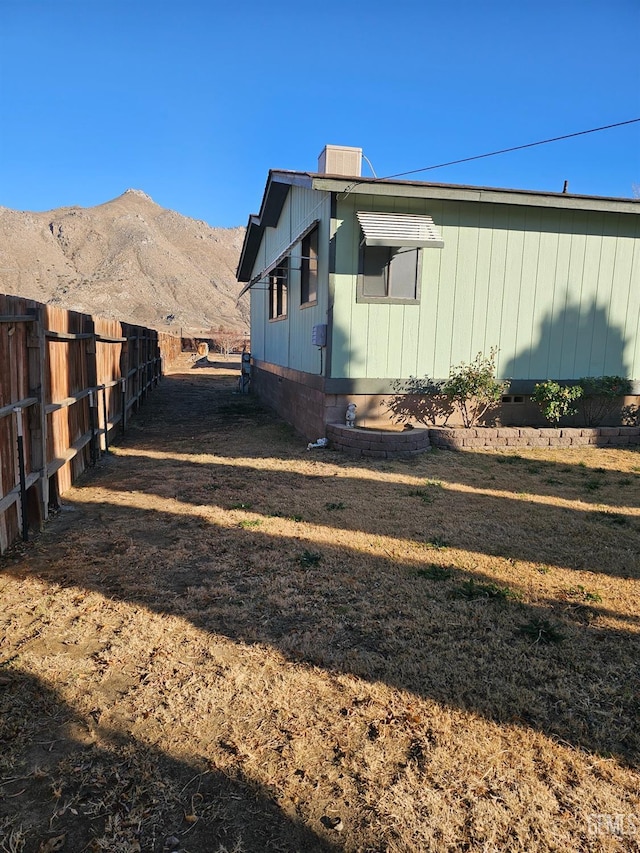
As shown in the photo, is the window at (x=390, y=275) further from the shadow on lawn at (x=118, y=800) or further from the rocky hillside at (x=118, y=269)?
the rocky hillside at (x=118, y=269)

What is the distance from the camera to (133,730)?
2.23 m

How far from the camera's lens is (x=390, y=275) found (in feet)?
26.5

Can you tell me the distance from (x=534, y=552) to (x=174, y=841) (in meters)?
3.26

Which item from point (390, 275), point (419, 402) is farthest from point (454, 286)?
point (419, 402)

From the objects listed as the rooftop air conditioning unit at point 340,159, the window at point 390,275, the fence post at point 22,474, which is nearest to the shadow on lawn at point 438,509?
the fence post at point 22,474

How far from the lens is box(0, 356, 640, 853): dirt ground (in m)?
1.84

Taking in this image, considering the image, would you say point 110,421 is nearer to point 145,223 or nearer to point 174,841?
point 174,841

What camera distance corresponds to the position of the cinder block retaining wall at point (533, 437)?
315 inches

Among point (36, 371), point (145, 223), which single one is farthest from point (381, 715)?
point (145, 223)

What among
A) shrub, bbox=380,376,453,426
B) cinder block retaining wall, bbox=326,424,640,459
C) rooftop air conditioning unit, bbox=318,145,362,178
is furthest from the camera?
rooftop air conditioning unit, bbox=318,145,362,178

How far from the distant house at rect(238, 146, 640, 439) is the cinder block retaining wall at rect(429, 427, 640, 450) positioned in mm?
770

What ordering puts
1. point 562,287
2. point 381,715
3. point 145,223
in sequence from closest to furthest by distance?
1. point 381,715
2. point 562,287
3. point 145,223

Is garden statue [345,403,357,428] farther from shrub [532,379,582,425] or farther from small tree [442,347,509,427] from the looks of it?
shrub [532,379,582,425]

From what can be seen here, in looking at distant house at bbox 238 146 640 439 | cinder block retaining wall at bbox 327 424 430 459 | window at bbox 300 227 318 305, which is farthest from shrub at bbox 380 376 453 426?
window at bbox 300 227 318 305
